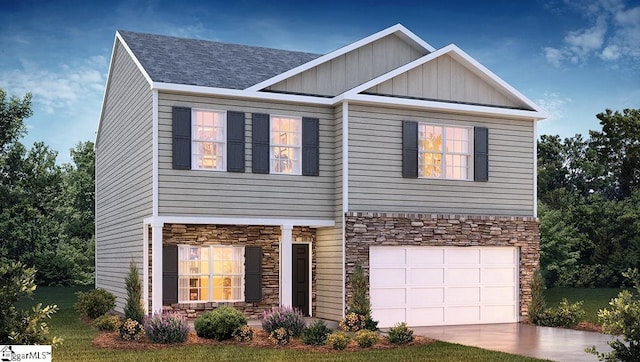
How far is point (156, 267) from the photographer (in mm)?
17875

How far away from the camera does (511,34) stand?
34812mm

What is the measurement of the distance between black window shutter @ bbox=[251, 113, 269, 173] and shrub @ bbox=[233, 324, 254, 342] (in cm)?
448

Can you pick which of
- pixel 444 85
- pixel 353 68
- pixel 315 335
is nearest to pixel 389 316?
pixel 315 335

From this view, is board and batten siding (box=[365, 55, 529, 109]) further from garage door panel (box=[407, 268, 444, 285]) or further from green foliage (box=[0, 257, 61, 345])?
green foliage (box=[0, 257, 61, 345])

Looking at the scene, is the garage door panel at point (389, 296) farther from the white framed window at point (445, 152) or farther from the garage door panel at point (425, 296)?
the white framed window at point (445, 152)

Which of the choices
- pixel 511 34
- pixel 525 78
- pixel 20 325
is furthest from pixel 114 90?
pixel 525 78

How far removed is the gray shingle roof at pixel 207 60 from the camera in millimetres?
18891

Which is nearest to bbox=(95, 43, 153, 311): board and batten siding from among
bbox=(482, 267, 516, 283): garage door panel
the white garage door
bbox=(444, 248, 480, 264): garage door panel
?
the white garage door

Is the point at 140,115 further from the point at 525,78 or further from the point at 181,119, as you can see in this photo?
the point at 525,78

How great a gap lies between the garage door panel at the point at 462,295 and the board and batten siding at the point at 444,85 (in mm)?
4720

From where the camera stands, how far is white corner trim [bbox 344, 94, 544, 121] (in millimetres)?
19141

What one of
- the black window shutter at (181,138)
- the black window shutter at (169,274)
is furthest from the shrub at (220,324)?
the black window shutter at (181,138)

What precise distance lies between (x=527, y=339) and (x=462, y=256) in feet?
12.7

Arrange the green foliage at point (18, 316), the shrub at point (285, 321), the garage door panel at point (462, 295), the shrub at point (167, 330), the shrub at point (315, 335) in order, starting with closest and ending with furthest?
the green foliage at point (18, 316) < the shrub at point (315, 335) < the shrub at point (167, 330) < the shrub at point (285, 321) < the garage door panel at point (462, 295)
